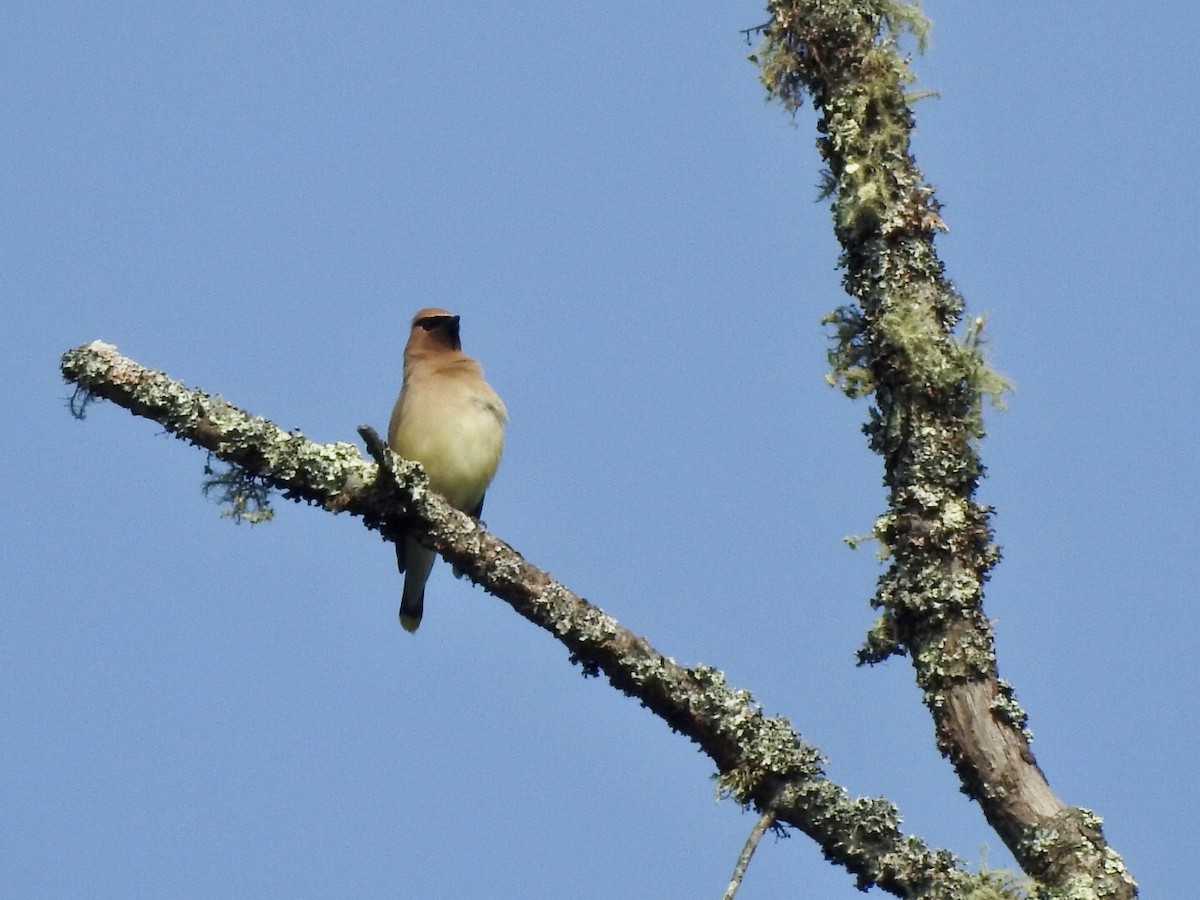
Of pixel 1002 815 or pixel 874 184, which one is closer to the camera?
pixel 1002 815

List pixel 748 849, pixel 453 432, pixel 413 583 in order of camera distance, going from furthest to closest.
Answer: pixel 413 583 → pixel 453 432 → pixel 748 849

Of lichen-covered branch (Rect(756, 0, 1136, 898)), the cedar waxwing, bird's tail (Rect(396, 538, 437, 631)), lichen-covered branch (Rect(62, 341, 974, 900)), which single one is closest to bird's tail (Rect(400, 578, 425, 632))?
bird's tail (Rect(396, 538, 437, 631))

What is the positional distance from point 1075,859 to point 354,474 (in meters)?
2.57

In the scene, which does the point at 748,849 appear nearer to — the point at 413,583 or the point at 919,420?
the point at 919,420

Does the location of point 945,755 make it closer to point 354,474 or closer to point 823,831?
point 823,831

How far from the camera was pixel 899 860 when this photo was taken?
4887 millimetres

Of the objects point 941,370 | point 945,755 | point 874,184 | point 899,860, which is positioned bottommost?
point 899,860

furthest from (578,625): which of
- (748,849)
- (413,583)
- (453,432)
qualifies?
(413,583)

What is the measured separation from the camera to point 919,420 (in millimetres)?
5305

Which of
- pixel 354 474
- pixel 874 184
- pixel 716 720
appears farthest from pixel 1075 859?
pixel 354 474

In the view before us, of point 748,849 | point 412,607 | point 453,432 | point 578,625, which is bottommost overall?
point 748,849

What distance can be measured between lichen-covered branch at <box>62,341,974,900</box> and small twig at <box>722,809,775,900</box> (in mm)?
78

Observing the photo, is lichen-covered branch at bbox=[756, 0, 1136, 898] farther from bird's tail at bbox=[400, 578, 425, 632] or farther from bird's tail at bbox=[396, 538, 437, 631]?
bird's tail at bbox=[400, 578, 425, 632]

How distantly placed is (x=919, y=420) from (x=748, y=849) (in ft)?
4.80
